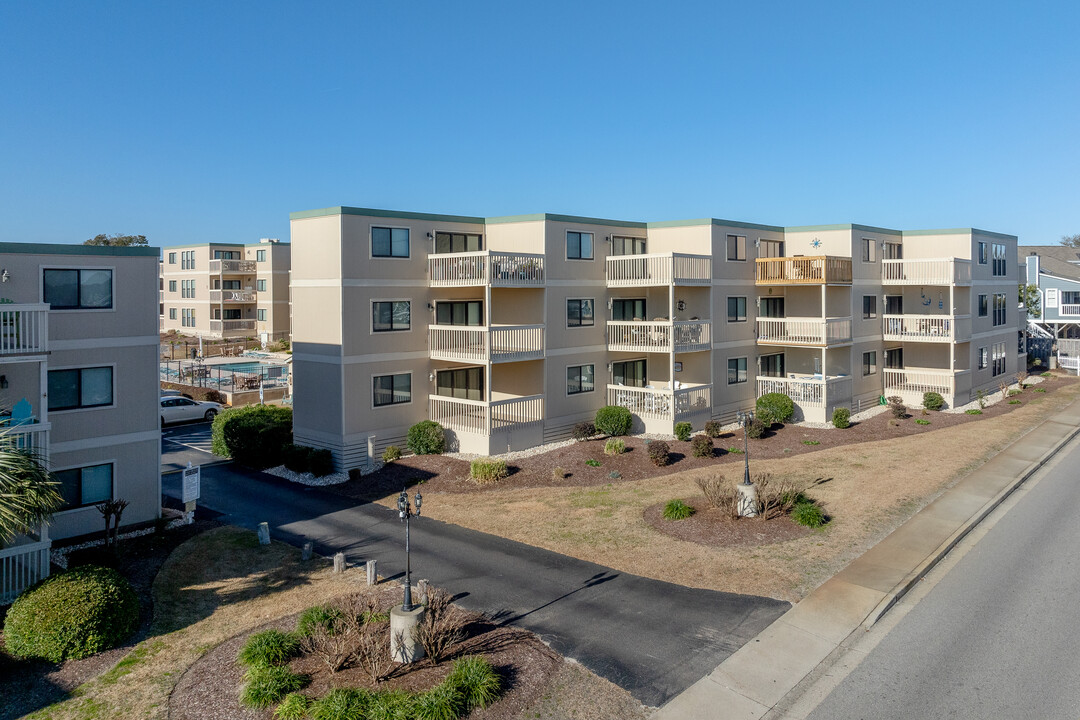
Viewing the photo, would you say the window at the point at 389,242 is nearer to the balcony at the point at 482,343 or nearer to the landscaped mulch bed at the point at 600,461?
the balcony at the point at 482,343

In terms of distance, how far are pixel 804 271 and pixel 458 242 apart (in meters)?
15.7

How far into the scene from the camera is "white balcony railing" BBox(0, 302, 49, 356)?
15.5 meters

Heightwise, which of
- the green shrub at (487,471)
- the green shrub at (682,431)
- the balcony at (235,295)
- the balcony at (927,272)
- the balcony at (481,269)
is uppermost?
the balcony at (235,295)

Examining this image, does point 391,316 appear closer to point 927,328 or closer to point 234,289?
point 927,328

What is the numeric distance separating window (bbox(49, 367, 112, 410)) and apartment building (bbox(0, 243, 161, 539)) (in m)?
0.02

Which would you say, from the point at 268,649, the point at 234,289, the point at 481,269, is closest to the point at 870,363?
the point at 481,269

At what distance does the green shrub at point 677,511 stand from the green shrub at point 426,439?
31.9ft

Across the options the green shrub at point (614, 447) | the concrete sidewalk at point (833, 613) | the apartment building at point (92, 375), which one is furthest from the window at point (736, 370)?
the apartment building at point (92, 375)

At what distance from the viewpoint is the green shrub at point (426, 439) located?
86.0 ft

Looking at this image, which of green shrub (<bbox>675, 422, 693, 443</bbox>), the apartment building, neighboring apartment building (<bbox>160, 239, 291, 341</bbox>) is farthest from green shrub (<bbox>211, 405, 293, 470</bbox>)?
neighboring apartment building (<bbox>160, 239, 291, 341</bbox>)

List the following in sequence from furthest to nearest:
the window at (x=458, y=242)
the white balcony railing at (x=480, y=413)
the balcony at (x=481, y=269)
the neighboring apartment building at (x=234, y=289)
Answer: the neighboring apartment building at (x=234, y=289)
the window at (x=458, y=242)
the white balcony railing at (x=480, y=413)
the balcony at (x=481, y=269)

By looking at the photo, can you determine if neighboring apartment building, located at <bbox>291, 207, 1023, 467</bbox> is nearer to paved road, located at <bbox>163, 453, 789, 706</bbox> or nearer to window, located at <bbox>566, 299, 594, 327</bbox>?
window, located at <bbox>566, 299, 594, 327</bbox>

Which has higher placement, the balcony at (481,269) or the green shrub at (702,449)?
the balcony at (481,269)

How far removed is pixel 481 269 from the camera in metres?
26.3
